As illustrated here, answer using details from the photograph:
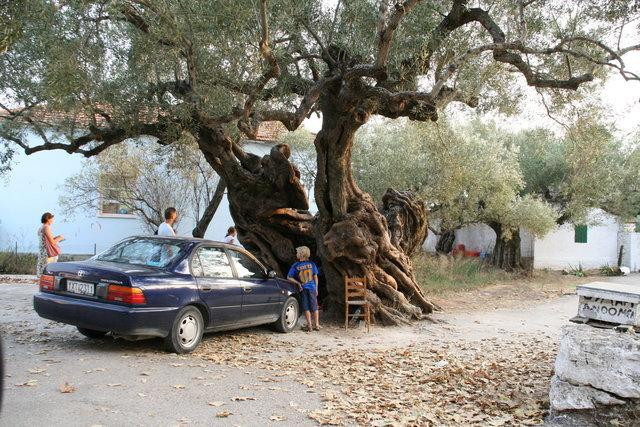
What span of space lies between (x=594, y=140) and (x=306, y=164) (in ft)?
47.2

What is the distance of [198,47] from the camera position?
28.7 ft

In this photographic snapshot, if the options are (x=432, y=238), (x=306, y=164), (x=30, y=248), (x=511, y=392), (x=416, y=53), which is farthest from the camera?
(x=432, y=238)

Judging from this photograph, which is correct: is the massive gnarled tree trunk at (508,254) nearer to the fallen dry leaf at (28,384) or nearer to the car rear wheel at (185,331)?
the car rear wheel at (185,331)

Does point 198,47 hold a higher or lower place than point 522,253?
higher

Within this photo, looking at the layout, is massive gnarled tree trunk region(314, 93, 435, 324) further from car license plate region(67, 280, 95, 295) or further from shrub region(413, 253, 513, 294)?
car license plate region(67, 280, 95, 295)

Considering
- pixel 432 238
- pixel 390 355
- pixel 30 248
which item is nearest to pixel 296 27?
pixel 390 355

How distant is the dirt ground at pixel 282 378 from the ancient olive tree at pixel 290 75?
254 centimetres

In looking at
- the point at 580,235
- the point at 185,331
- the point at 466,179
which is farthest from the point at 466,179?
the point at 185,331

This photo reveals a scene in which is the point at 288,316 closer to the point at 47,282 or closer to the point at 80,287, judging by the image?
the point at 80,287

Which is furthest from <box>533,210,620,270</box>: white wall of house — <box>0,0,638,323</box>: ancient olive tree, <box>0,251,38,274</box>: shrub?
<box>0,251,38,274</box>: shrub

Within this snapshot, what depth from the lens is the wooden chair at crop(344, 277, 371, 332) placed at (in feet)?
35.4

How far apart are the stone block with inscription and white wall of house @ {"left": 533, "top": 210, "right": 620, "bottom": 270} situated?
20.8 meters

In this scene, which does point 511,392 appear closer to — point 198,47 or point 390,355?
point 390,355

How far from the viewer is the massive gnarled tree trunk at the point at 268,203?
1237cm
